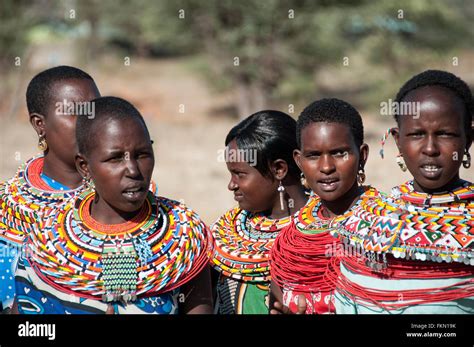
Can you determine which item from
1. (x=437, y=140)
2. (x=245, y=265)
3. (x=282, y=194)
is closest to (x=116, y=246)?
(x=245, y=265)

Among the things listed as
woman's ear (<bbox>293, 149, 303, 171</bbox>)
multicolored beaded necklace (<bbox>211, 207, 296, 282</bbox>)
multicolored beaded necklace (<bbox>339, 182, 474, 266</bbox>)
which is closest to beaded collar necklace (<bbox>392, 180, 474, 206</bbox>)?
multicolored beaded necklace (<bbox>339, 182, 474, 266</bbox>)

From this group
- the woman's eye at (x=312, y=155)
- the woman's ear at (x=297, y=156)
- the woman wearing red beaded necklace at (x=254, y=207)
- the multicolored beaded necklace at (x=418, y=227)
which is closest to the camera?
the multicolored beaded necklace at (x=418, y=227)

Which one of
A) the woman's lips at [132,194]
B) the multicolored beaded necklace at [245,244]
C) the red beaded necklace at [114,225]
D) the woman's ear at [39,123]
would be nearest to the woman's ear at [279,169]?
the multicolored beaded necklace at [245,244]

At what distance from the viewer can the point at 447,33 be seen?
17.9 meters

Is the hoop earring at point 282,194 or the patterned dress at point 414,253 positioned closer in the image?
the patterned dress at point 414,253

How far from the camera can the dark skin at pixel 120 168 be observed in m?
2.97

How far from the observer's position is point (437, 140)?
9.34 feet

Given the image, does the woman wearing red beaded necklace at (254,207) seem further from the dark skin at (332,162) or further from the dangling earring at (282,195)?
the dark skin at (332,162)

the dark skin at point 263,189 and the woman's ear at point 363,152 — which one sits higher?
the woman's ear at point 363,152

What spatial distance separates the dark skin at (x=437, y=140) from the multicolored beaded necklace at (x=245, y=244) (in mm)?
928

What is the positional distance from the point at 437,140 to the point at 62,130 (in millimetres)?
2133

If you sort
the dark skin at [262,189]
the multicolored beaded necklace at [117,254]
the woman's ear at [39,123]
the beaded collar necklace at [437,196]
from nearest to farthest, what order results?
the beaded collar necklace at [437,196] → the multicolored beaded necklace at [117,254] → the dark skin at [262,189] → the woman's ear at [39,123]

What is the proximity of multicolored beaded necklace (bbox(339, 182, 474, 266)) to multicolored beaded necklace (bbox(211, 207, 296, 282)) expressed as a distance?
74cm
